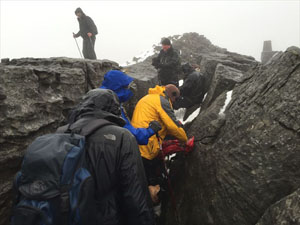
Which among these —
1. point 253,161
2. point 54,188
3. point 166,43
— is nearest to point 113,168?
point 54,188

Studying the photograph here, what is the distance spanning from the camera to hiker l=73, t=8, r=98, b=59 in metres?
11.8

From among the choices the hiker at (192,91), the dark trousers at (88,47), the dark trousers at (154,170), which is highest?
the dark trousers at (88,47)

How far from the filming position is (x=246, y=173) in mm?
4125

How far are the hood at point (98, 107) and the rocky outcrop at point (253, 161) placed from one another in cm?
290

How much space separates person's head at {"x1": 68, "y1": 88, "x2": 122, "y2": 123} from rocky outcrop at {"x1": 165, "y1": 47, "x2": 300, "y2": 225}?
2.99m

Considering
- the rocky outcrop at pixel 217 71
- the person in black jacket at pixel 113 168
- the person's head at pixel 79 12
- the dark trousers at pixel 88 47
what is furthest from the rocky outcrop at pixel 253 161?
the person's head at pixel 79 12

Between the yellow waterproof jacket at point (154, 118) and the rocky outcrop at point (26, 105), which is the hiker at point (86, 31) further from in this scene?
the yellow waterproof jacket at point (154, 118)

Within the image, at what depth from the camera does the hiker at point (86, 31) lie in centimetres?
1182

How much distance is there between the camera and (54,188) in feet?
A: 6.90

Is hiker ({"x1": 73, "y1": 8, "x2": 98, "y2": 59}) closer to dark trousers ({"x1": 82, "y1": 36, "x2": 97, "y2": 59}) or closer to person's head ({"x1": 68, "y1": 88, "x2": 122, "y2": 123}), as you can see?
dark trousers ({"x1": 82, "y1": 36, "x2": 97, "y2": 59})

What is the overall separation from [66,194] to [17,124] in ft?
10.9

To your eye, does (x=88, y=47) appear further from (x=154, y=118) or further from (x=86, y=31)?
(x=154, y=118)

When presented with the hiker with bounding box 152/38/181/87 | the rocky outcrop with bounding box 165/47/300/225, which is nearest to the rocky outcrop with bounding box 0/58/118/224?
the rocky outcrop with bounding box 165/47/300/225

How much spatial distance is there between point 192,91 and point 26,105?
7.19 meters
